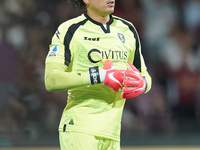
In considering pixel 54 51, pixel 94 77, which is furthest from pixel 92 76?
pixel 54 51

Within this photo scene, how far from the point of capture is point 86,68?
2.57m

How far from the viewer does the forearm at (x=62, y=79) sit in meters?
2.39

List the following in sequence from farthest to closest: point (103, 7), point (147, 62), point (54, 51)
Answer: point (147, 62) < point (103, 7) < point (54, 51)

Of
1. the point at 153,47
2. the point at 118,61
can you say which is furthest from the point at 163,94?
the point at 118,61

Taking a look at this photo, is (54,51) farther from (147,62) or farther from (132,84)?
(147,62)

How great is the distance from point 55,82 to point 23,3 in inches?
148

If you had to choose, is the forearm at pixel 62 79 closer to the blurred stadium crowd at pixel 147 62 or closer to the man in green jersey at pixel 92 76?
the man in green jersey at pixel 92 76

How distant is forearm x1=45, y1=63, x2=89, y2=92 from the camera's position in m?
2.39

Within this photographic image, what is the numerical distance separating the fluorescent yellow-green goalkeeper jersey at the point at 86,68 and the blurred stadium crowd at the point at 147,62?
292 cm

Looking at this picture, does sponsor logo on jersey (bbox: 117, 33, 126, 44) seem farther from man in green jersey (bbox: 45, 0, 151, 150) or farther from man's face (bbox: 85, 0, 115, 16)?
man's face (bbox: 85, 0, 115, 16)

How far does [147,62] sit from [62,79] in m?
3.57

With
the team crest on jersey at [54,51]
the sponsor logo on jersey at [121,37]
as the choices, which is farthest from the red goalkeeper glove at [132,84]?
the team crest on jersey at [54,51]

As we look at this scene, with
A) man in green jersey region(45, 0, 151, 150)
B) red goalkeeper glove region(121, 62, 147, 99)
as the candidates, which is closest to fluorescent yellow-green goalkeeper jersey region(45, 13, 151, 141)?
man in green jersey region(45, 0, 151, 150)

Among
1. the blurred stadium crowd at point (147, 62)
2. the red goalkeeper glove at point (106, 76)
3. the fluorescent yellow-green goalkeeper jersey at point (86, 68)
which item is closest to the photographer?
the red goalkeeper glove at point (106, 76)
